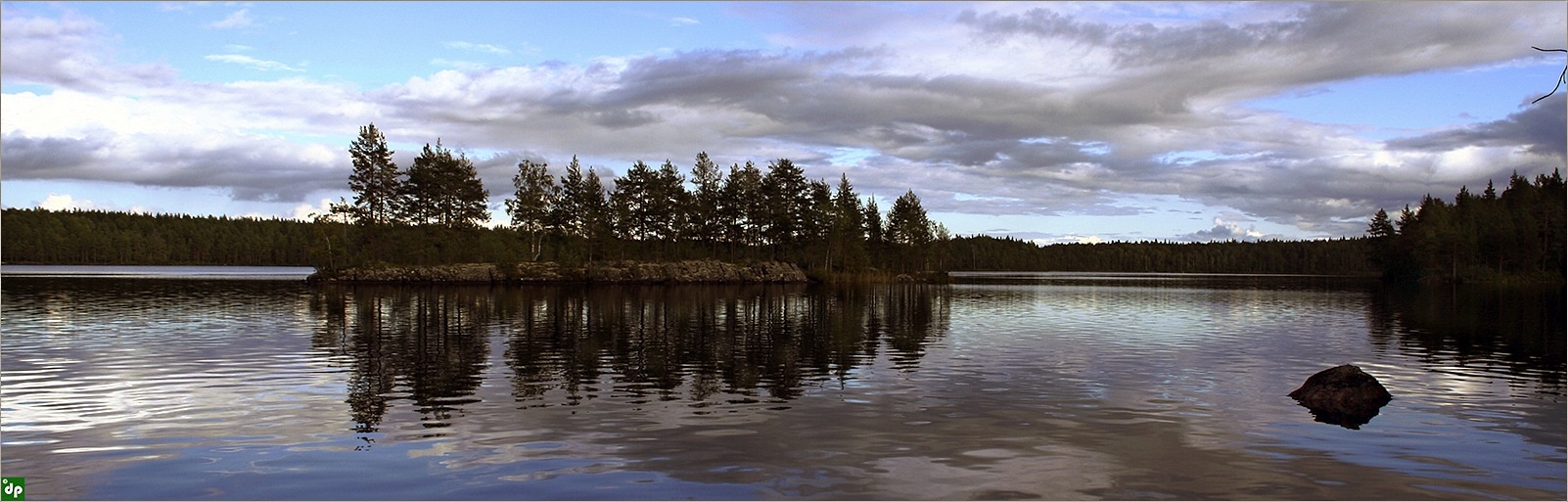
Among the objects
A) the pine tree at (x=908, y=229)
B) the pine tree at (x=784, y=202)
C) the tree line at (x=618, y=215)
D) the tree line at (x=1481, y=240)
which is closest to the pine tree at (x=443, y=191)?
the tree line at (x=618, y=215)

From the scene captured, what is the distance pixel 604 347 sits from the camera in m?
34.3

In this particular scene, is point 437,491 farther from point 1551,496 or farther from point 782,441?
point 1551,496

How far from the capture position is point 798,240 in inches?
5379

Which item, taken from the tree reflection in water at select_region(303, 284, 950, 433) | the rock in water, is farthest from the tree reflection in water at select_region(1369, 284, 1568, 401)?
the tree reflection in water at select_region(303, 284, 950, 433)

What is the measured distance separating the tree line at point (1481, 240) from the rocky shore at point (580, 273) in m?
107

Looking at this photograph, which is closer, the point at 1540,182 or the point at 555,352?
the point at 555,352

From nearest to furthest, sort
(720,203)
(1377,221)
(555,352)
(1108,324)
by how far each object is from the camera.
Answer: (555,352) → (1108,324) → (720,203) → (1377,221)

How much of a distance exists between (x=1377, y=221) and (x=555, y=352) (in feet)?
619

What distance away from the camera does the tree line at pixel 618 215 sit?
4235 inches

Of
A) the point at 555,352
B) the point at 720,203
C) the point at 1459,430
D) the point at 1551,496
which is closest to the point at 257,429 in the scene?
the point at 555,352

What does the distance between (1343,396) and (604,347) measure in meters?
23.8

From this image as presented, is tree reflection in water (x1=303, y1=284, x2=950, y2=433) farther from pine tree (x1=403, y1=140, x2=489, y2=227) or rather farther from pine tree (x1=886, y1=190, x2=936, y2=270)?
pine tree (x1=886, y1=190, x2=936, y2=270)

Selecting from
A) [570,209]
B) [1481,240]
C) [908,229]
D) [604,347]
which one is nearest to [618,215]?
[570,209]

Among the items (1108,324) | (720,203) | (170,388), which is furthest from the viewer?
(720,203)
